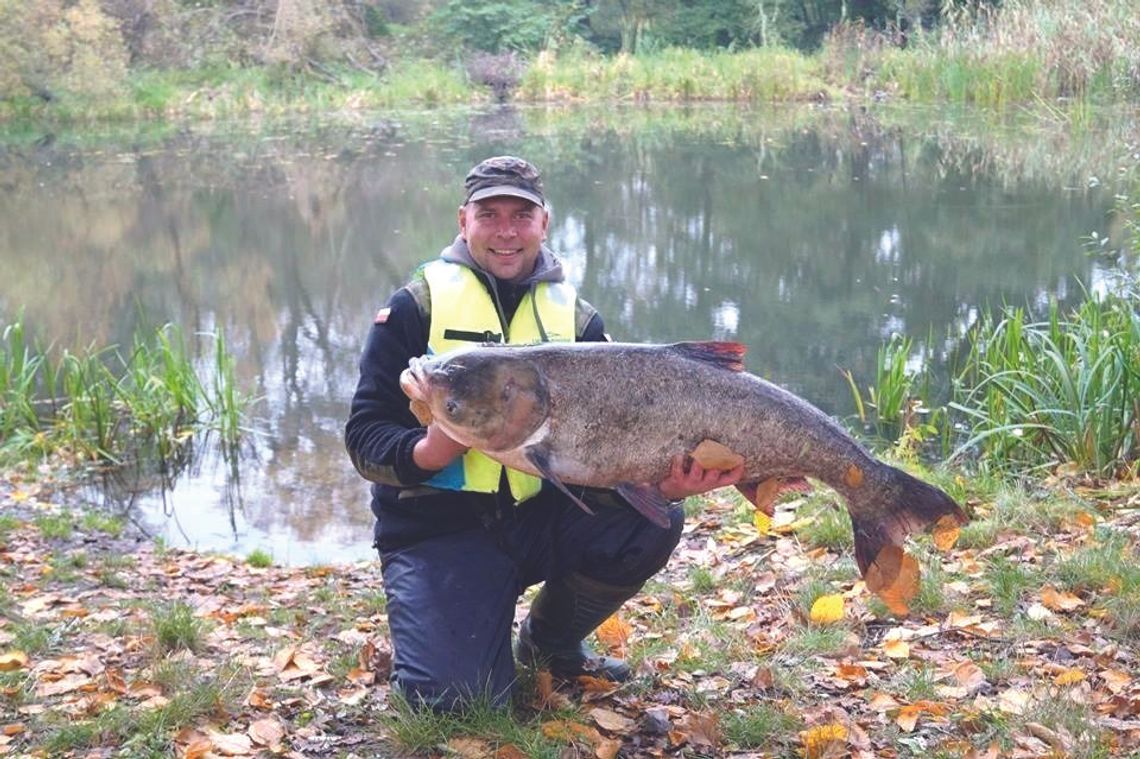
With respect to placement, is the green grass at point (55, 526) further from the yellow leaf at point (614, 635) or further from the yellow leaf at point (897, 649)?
the yellow leaf at point (897, 649)

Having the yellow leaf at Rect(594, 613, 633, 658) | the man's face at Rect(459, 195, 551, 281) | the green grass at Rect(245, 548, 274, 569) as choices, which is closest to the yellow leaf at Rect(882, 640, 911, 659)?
the yellow leaf at Rect(594, 613, 633, 658)

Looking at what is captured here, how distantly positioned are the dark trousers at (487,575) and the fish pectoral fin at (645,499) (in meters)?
0.43

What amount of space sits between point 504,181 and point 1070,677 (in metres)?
2.12

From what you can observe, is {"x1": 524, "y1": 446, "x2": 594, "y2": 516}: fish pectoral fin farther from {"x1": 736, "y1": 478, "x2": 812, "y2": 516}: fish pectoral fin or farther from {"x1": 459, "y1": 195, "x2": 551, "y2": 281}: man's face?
{"x1": 459, "y1": 195, "x2": 551, "y2": 281}: man's face

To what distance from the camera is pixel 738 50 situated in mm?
34062

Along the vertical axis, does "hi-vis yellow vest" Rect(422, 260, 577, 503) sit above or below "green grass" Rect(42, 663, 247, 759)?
above

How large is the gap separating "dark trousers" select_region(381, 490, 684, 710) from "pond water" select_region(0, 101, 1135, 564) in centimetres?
280

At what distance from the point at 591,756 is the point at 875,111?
23.7 meters

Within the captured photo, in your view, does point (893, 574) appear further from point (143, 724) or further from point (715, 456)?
point (143, 724)

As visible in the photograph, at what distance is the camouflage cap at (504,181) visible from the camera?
11.7 ft

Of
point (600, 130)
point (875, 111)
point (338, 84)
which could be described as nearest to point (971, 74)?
point (875, 111)

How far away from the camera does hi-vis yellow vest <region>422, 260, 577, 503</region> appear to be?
356 centimetres

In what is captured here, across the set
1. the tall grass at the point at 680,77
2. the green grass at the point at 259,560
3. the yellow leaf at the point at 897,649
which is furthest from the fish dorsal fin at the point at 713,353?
the tall grass at the point at 680,77

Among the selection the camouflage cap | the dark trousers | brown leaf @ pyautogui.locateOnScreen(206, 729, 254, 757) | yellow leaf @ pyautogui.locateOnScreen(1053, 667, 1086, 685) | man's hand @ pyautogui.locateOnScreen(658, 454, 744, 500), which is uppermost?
the camouflage cap
